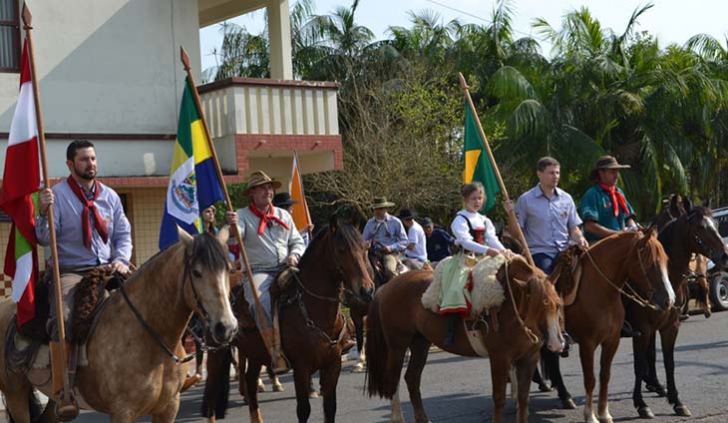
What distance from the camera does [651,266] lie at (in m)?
9.31

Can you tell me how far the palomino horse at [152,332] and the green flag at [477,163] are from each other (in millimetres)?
4516

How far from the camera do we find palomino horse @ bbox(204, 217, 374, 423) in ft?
28.5

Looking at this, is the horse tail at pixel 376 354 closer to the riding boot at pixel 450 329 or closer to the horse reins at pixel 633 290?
the riding boot at pixel 450 329

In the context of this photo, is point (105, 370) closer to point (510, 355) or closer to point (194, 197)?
point (194, 197)

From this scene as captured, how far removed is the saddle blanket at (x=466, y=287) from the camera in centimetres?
860

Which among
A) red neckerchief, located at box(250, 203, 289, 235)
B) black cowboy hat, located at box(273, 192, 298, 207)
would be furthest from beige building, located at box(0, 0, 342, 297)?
red neckerchief, located at box(250, 203, 289, 235)

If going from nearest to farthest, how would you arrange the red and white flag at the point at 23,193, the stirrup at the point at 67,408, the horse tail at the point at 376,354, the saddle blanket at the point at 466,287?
the stirrup at the point at 67,408
the red and white flag at the point at 23,193
the saddle blanket at the point at 466,287
the horse tail at the point at 376,354

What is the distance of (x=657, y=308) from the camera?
9.45m

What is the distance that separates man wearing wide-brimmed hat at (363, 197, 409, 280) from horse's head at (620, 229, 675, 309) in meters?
6.11

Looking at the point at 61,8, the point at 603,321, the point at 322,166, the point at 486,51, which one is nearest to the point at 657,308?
the point at 603,321

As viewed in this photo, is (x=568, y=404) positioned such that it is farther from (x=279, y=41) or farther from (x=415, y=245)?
(x=279, y=41)

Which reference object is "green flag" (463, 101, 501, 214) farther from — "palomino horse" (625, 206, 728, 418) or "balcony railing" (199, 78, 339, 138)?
"balcony railing" (199, 78, 339, 138)

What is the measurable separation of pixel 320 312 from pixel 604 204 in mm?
3675

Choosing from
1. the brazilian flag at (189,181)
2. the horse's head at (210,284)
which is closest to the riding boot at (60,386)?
the horse's head at (210,284)
